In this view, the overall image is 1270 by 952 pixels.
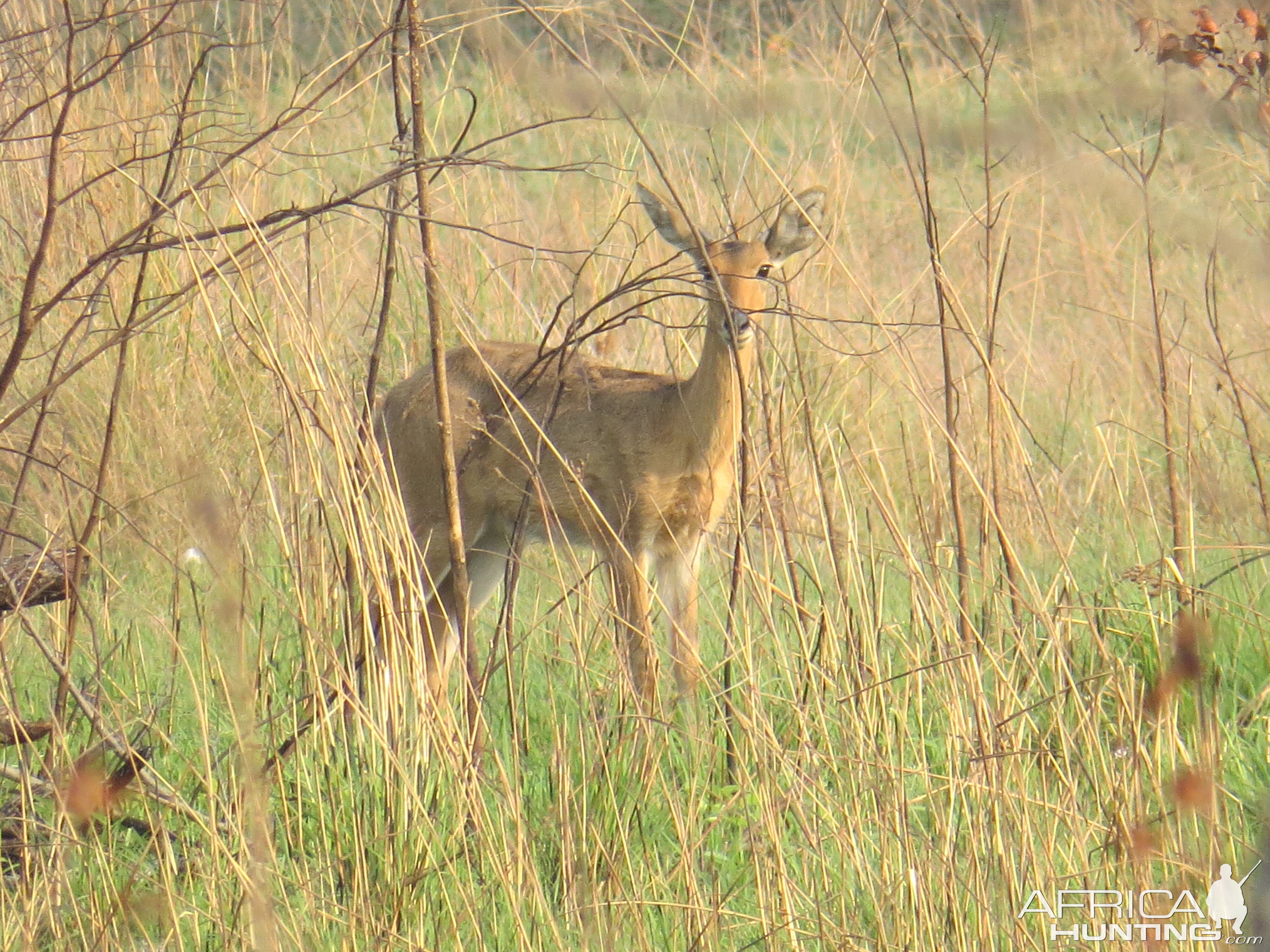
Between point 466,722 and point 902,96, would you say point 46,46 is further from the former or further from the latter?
point 902,96

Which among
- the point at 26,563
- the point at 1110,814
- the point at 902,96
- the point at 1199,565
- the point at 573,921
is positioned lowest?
the point at 1199,565

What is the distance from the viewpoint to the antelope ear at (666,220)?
5.08 m

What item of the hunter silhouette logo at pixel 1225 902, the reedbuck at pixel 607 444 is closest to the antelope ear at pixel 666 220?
the reedbuck at pixel 607 444

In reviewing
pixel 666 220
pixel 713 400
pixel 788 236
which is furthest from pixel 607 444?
pixel 788 236

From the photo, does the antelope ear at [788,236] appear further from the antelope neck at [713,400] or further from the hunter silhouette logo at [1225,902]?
the hunter silhouette logo at [1225,902]

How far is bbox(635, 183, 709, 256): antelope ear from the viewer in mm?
5078

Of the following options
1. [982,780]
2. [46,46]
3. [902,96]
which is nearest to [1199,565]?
[902,96]

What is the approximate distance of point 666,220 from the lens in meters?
5.28

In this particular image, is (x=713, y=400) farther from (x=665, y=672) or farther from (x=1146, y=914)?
(x=1146, y=914)

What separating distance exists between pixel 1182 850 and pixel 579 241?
5.40 metres

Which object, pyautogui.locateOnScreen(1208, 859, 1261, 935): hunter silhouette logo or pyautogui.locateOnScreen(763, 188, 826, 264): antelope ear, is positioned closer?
pyautogui.locateOnScreen(1208, 859, 1261, 935): hunter silhouette logo

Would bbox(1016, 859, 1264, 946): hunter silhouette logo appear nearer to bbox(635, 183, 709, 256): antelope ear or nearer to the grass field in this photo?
the grass field

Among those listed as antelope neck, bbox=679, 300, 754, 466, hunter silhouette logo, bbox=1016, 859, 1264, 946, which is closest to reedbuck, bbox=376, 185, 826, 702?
antelope neck, bbox=679, 300, 754, 466

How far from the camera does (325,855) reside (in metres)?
2.39
